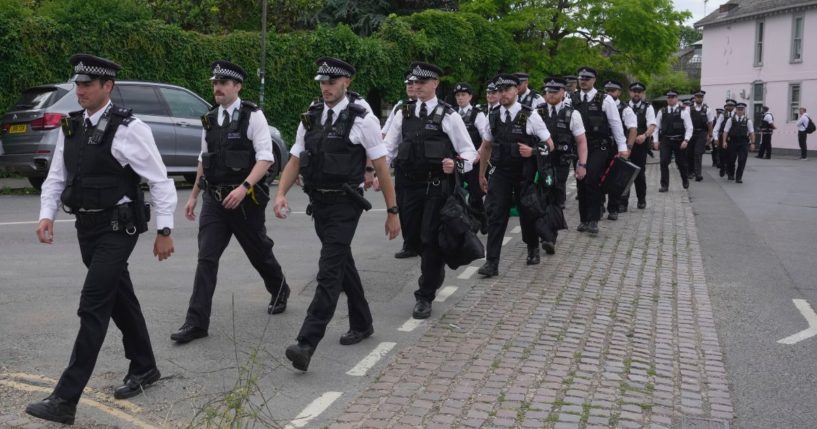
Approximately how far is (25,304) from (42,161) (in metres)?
8.09

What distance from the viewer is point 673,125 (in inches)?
727

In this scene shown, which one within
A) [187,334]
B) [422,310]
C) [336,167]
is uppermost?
[336,167]

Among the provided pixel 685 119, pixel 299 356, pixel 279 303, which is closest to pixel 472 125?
pixel 279 303

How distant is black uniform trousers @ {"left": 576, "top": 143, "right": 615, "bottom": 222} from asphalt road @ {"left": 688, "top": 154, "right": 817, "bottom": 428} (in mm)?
1453

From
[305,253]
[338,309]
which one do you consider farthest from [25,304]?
[305,253]

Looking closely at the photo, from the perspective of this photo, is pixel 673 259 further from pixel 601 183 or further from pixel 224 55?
pixel 224 55

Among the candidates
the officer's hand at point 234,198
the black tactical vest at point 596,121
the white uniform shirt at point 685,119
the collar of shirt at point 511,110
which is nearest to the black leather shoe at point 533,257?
the collar of shirt at point 511,110

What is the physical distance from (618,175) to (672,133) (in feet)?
20.7

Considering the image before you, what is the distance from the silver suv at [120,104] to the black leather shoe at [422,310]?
7.55 meters

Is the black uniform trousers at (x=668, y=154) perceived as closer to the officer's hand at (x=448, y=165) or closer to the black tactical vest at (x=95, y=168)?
the officer's hand at (x=448, y=165)

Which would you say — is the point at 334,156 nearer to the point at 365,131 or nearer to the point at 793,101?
the point at 365,131

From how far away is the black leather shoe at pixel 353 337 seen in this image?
657 cm

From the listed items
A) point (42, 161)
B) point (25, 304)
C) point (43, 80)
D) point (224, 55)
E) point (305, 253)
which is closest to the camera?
point (25, 304)

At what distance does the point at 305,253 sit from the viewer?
1035 centimetres
